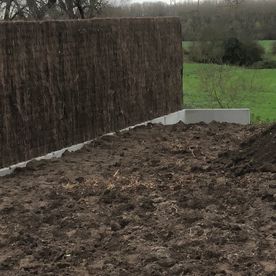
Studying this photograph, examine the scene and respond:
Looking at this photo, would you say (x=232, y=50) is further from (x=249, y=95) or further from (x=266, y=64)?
(x=249, y=95)

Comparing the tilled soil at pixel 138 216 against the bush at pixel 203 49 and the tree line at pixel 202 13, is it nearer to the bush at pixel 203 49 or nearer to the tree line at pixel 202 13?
the tree line at pixel 202 13

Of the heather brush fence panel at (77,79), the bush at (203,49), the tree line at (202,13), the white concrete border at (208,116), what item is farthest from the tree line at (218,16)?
the heather brush fence panel at (77,79)

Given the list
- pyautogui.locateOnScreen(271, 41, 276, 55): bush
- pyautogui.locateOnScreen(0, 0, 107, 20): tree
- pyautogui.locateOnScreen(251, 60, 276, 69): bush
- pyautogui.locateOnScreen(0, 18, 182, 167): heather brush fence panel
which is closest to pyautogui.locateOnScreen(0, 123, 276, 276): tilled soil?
pyautogui.locateOnScreen(0, 18, 182, 167): heather brush fence panel

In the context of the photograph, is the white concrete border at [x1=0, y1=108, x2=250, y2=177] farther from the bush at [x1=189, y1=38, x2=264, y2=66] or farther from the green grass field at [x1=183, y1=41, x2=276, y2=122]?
the bush at [x1=189, y1=38, x2=264, y2=66]

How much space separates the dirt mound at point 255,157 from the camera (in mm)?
7473

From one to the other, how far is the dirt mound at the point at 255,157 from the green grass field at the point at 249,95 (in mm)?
7032

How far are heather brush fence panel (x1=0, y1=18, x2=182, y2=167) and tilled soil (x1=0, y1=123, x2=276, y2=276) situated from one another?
490mm

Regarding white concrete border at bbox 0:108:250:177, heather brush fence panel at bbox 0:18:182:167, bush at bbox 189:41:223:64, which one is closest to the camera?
heather brush fence panel at bbox 0:18:182:167

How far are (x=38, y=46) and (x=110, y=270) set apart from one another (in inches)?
194

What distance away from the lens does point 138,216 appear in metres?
5.89

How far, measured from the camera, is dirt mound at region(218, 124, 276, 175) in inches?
294

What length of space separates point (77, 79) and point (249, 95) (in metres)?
12.2

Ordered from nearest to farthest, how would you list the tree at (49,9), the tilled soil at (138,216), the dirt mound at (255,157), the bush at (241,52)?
1. the tilled soil at (138,216)
2. the dirt mound at (255,157)
3. the tree at (49,9)
4. the bush at (241,52)

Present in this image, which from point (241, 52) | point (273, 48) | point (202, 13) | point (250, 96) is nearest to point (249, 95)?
point (250, 96)
